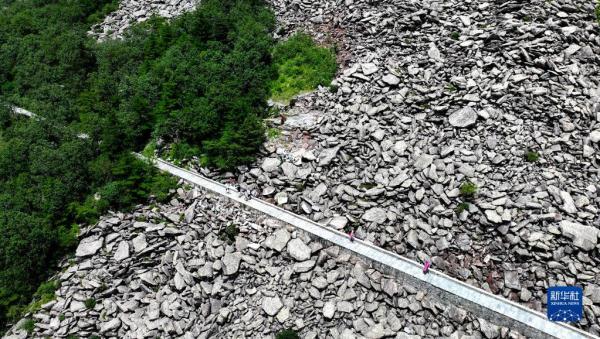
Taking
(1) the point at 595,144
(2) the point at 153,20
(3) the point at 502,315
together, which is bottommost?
(3) the point at 502,315

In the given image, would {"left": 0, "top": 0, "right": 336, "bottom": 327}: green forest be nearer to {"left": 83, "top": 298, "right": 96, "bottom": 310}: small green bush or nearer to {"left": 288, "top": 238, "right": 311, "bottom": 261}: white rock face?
{"left": 83, "top": 298, "right": 96, "bottom": 310}: small green bush

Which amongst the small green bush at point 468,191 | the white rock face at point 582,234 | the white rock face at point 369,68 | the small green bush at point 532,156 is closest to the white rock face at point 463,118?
the small green bush at point 532,156

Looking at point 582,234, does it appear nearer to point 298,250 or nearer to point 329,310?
point 329,310

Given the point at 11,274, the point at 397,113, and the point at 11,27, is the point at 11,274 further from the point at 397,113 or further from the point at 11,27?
the point at 11,27

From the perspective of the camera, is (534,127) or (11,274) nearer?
(534,127)

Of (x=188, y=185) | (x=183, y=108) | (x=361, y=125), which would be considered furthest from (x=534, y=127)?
(x=183, y=108)

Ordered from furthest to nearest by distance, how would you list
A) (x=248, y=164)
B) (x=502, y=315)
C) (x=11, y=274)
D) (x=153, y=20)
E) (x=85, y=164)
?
(x=153, y=20)
(x=85, y=164)
(x=248, y=164)
(x=11, y=274)
(x=502, y=315)

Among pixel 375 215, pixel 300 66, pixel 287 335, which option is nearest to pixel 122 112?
pixel 300 66

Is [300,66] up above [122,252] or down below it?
above
